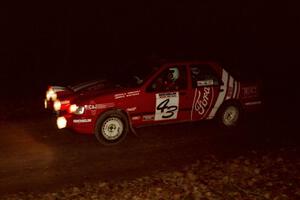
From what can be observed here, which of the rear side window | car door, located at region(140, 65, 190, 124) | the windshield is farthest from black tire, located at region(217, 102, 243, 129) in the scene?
the windshield

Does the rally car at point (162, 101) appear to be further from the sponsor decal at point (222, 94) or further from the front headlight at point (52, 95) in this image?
the front headlight at point (52, 95)

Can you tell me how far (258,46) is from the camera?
2520 centimetres

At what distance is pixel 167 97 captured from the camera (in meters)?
9.79

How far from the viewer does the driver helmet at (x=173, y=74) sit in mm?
9945

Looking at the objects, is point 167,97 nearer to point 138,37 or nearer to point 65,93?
point 65,93

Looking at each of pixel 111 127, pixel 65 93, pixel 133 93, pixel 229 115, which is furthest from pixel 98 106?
pixel 229 115

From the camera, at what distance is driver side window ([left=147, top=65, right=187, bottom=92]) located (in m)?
9.72

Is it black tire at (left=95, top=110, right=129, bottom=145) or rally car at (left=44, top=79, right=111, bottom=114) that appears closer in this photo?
black tire at (left=95, top=110, right=129, bottom=145)

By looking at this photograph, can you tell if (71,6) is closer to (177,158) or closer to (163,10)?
(163,10)

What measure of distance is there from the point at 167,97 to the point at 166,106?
0.64ft

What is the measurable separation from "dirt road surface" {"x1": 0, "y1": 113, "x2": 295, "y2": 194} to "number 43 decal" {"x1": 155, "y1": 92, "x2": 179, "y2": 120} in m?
0.53

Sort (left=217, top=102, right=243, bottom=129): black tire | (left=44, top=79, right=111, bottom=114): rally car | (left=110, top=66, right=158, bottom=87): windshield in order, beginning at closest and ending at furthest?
1. (left=44, top=79, right=111, bottom=114): rally car
2. (left=110, top=66, right=158, bottom=87): windshield
3. (left=217, top=102, right=243, bottom=129): black tire

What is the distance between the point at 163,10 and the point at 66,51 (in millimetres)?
8784

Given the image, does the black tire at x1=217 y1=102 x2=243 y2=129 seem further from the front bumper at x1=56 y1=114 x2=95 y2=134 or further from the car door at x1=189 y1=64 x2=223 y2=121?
the front bumper at x1=56 y1=114 x2=95 y2=134
